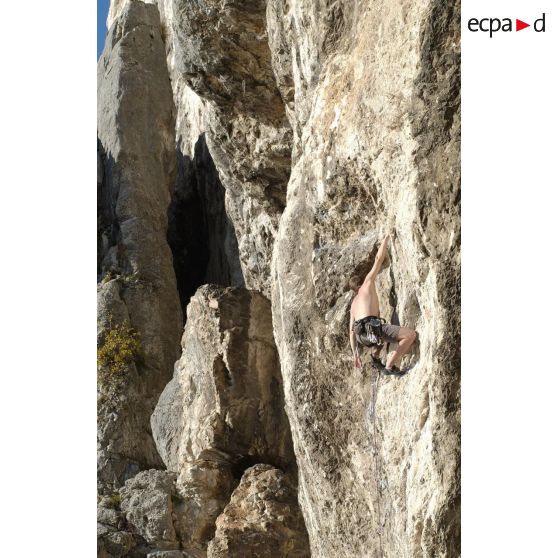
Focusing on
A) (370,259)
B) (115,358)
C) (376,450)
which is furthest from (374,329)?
(115,358)

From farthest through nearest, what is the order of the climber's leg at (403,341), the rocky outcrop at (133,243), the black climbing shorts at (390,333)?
the rocky outcrop at (133,243), the black climbing shorts at (390,333), the climber's leg at (403,341)

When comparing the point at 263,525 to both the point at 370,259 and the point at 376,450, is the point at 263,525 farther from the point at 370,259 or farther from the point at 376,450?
the point at 370,259

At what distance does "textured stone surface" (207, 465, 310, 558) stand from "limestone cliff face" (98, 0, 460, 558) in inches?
1.0

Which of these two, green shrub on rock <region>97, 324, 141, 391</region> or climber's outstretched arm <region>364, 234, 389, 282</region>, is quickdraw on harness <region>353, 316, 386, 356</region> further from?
green shrub on rock <region>97, 324, 141, 391</region>

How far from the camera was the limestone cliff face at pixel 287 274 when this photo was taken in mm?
9000

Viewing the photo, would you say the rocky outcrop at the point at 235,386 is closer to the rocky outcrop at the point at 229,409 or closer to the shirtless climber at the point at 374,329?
the rocky outcrop at the point at 229,409

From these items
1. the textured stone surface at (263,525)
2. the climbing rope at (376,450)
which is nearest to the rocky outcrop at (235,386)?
the textured stone surface at (263,525)

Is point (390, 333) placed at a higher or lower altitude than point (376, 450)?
higher

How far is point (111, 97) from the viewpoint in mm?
21453

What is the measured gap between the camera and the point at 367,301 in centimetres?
1012

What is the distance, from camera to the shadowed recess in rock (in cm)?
1864

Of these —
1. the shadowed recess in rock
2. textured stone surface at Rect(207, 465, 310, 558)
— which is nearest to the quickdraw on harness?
textured stone surface at Rect(207, 465, 310, 558)
